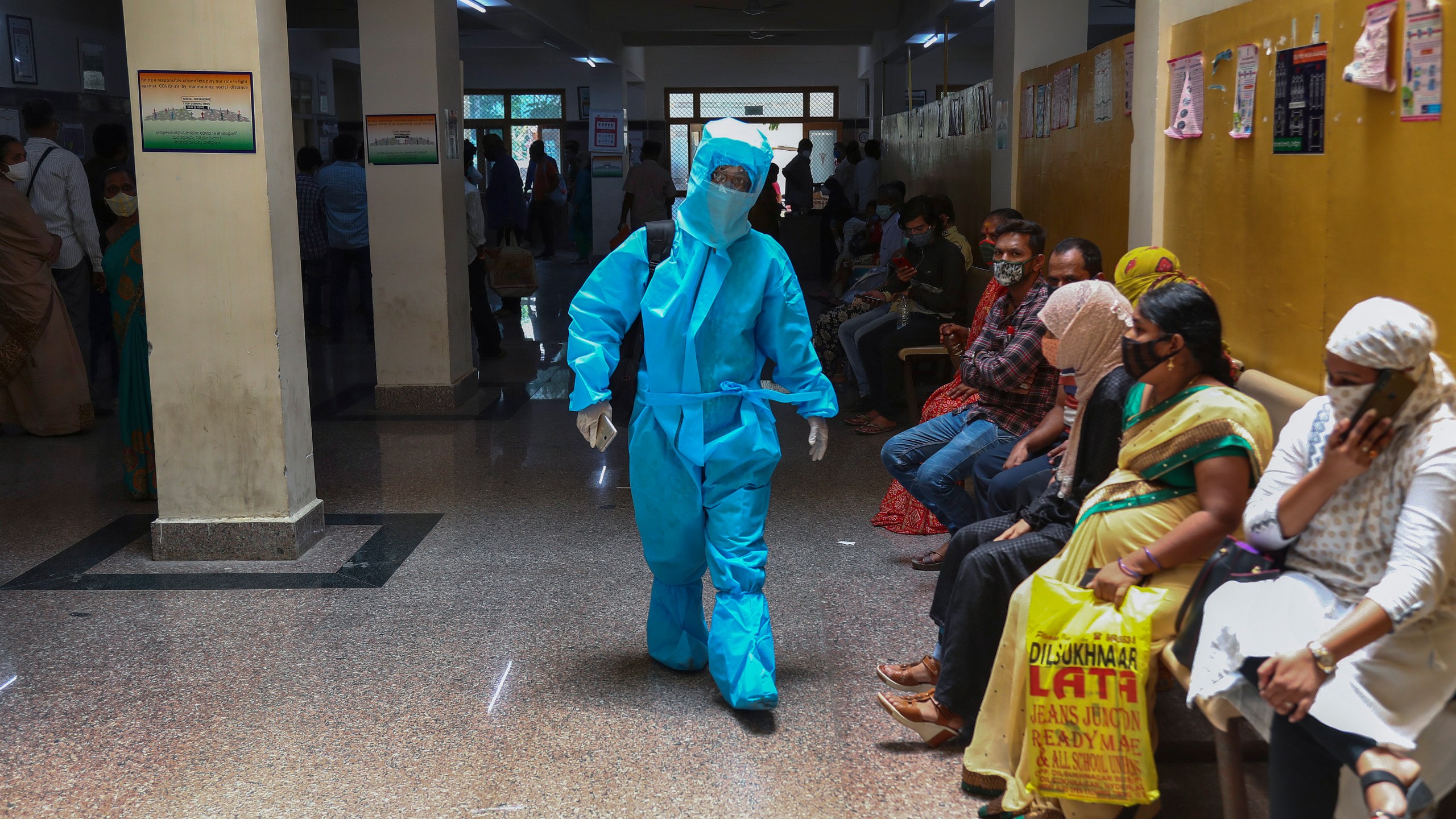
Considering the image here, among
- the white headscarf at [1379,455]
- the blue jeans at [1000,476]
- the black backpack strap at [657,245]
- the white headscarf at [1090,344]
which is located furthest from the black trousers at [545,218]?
the white headscarf at [1379,455]

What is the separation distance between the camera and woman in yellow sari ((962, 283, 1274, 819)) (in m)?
2.28

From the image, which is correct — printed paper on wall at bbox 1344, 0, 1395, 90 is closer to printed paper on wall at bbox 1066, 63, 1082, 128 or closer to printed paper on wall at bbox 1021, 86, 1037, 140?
printed paper on wall at bbox 1066, 63, 1082, 128

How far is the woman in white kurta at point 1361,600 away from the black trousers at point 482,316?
22.2 ft

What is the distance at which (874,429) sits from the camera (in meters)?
6.27

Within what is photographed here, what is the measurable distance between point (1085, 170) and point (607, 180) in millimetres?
11686

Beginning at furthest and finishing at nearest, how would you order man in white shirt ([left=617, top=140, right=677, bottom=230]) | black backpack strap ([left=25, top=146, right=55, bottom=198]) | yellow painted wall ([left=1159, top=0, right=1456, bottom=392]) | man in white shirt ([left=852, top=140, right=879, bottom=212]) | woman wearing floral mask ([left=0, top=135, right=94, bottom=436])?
man in white shirt ([left=852, top=140, right=879, bottom=212]), man in white shirt ([left=617, top=140, right=677, bottom=230]), black backpack strap ([left=25, top=146, right=55, bottom=198]), woman wearing floral mask ([left=0, top=135, right=94, bottom=436]), yellow painted wall ([left=1159, top=0, right=1456, bottom=392])

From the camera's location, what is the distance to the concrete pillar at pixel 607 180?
53.0ft

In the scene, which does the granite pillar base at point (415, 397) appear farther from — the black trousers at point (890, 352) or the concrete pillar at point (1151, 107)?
the concrete pillar at point (1151, 107)

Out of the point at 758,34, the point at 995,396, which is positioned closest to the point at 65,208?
the point at 995,396

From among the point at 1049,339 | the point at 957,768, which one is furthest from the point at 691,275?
the point at 957,768

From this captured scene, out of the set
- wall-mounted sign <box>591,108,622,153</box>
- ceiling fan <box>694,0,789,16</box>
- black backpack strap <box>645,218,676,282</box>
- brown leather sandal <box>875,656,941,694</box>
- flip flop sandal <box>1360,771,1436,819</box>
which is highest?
ceiling fan <box>694,0,789,16</box>

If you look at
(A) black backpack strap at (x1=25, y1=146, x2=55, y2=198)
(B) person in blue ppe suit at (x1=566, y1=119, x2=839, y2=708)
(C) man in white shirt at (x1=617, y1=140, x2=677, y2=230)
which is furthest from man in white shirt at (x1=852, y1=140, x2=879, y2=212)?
(B) person in blue ppe suit at (x1=566, y1=119, x2=839, y2=708)

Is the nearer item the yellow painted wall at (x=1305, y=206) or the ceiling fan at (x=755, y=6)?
the yellow painted wall at (x=1305, y=206)

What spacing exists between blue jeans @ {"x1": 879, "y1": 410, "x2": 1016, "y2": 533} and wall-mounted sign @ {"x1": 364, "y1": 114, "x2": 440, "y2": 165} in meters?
3.75
